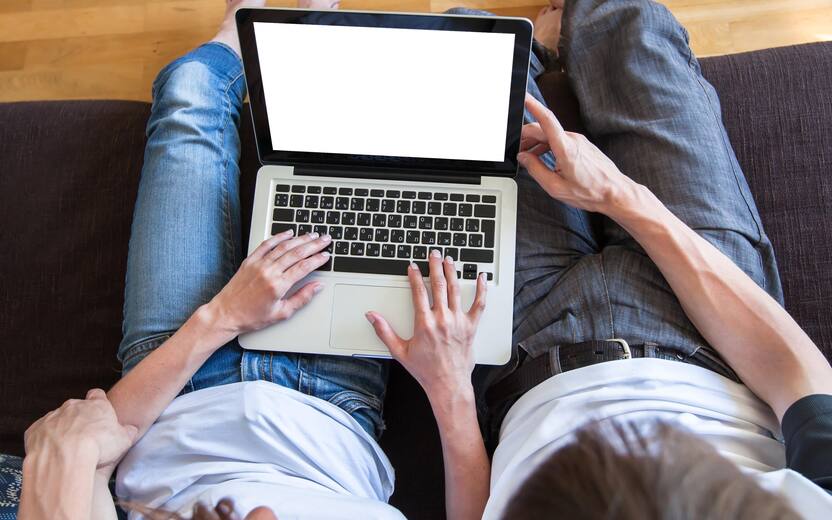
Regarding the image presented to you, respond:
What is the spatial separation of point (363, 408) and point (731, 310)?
0.51 m

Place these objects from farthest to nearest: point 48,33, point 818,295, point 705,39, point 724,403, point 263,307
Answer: point 48,33, point 705,39, point 818,295, point 263,307, point 724,403

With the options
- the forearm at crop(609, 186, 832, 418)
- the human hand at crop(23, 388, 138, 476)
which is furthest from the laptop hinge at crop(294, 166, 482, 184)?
the human hand at crop(23, 388, 138, 476)

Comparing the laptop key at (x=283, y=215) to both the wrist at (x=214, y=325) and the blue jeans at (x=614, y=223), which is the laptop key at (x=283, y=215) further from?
the blue jeans at (x=614, y=223)

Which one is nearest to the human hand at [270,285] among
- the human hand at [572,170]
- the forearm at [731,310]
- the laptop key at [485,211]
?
the laptop key at [485,211]

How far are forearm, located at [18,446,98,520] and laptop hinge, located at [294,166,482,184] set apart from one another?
473 mm

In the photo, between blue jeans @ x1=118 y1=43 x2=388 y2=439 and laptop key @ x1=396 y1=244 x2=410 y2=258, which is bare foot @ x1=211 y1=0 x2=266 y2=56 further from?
laptop key @ x1=396 y1=244 x2=410 y2=258

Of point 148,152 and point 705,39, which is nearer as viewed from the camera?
point 148,152

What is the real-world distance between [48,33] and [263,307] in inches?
41.4

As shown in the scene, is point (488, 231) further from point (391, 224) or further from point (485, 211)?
point (391, 224)

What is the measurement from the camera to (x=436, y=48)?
83 centimetres

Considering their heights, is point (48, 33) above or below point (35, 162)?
above

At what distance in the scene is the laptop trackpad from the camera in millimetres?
930

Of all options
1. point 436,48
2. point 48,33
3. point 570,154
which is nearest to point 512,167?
point 570,154

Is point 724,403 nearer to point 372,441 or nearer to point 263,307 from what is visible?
point 372,441
